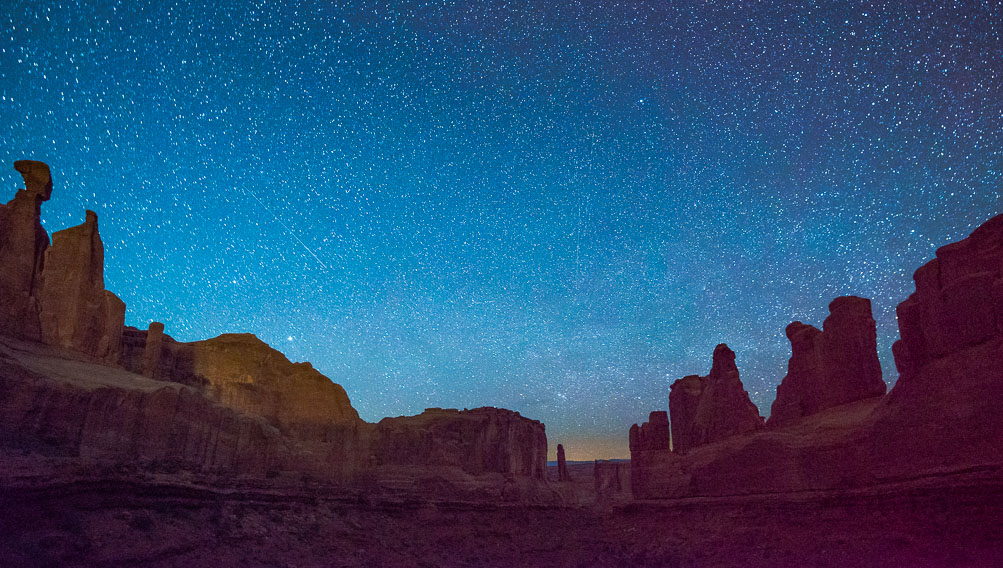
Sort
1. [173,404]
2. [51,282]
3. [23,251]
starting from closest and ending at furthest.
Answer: [23,251], [173,404], [51,282]

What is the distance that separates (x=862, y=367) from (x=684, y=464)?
15330 mm

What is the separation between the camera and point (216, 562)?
30.5m

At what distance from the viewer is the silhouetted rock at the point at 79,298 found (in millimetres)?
38312

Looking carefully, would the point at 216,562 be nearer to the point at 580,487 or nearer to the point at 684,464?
the point at 684,464

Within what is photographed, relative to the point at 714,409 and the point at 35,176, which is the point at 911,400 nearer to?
the point at 714,409

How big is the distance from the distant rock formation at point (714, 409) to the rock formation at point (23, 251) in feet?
165

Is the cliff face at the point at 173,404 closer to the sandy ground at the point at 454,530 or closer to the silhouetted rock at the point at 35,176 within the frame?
the silhouetted rock at the point at 35,176

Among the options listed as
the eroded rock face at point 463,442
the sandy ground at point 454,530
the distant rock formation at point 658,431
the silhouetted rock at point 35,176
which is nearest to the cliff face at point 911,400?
the sandy ground at point 454,530

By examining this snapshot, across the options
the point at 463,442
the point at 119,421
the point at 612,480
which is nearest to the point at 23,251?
the point at 119,421

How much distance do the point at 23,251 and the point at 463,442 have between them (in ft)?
155

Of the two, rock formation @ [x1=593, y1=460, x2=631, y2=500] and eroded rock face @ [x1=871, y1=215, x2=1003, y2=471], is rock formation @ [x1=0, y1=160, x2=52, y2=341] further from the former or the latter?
rock formation @ [x1=593, y1=460, x2=631, y2=500]

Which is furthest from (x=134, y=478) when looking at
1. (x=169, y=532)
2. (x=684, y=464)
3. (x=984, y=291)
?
(x=984, y=291)

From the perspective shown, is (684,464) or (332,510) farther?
(332,510)

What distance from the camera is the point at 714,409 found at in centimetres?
4650
